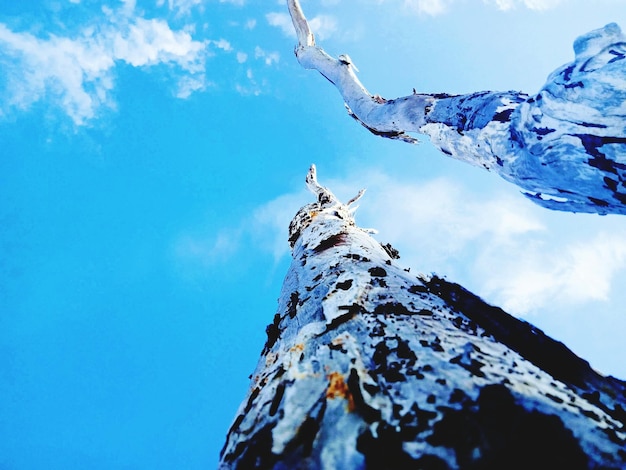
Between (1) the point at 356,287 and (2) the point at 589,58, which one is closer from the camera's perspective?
(2) the point at 589,58

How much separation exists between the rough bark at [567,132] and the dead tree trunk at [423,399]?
57 cm

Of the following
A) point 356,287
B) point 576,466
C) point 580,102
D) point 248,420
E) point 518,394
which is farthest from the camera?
point 356,287

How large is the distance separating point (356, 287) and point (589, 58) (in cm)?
126

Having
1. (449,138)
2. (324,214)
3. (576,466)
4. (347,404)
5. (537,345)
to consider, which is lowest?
(576,466)

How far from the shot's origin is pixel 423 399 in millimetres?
945

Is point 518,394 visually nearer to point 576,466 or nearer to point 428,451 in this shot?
point 576,466

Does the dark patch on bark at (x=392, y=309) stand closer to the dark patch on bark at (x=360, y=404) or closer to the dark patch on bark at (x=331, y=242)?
the dark patch on bark at (x=360, y=404)

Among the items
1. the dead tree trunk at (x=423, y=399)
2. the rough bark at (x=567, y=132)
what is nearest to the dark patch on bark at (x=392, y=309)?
the dead tree trunk at (x=423, y=399)

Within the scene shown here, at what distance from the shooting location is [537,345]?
1.40 meters

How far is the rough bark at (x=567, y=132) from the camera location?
1.23 meters

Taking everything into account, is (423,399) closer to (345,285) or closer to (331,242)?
(345,285)

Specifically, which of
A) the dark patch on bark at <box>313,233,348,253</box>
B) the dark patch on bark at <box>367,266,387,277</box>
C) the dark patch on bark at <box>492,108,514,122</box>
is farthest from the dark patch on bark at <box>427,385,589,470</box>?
the dark patch on bark at <box>313,233,348,253</box>

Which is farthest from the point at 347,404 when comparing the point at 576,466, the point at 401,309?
the point at 401,309

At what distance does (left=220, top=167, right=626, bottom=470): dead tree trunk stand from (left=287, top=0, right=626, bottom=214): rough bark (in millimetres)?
569
